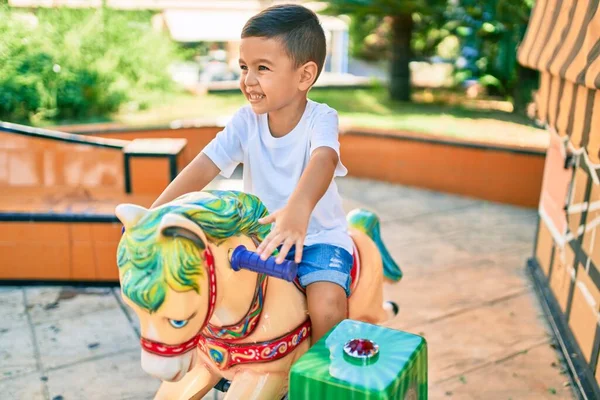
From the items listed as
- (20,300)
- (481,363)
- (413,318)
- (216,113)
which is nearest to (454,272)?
(413,318)

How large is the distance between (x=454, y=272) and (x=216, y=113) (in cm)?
560

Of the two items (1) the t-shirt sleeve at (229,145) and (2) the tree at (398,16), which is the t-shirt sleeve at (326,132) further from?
(2) the tree at (398,16)

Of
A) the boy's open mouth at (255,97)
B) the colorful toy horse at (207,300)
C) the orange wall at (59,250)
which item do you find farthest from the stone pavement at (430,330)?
the boy's open mouth at (255,97)

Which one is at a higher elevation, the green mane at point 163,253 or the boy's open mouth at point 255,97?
the boy's open mouth at point 255,97

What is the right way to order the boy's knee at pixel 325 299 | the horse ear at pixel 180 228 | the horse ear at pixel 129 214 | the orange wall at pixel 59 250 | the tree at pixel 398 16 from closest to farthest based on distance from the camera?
the horse ear at pixel 180 228
the horse ear at pixel 129 214
the boy's knee at pixel 325 299
the orange wall at pixel 59 250
the tree at pixel 398 16

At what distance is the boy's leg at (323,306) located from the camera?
199 cm

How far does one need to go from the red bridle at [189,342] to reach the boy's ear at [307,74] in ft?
2.37

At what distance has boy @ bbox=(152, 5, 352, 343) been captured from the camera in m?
1.89

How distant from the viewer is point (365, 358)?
157 centimetres

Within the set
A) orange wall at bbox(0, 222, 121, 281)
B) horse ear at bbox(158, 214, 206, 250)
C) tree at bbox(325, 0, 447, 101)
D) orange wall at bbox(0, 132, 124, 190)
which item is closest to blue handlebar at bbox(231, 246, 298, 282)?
horse ear at bbox(158, 214, 206, 250)

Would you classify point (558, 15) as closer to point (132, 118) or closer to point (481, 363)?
point (481, 363)

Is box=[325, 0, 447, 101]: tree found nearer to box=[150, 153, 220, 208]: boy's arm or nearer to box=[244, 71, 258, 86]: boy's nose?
box=[150, 153, 220, 208]: boy's arm

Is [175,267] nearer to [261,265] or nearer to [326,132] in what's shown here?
[261,265]

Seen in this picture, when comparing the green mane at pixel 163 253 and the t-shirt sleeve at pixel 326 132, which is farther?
the t-shirt sleeve at pixel 326 132
